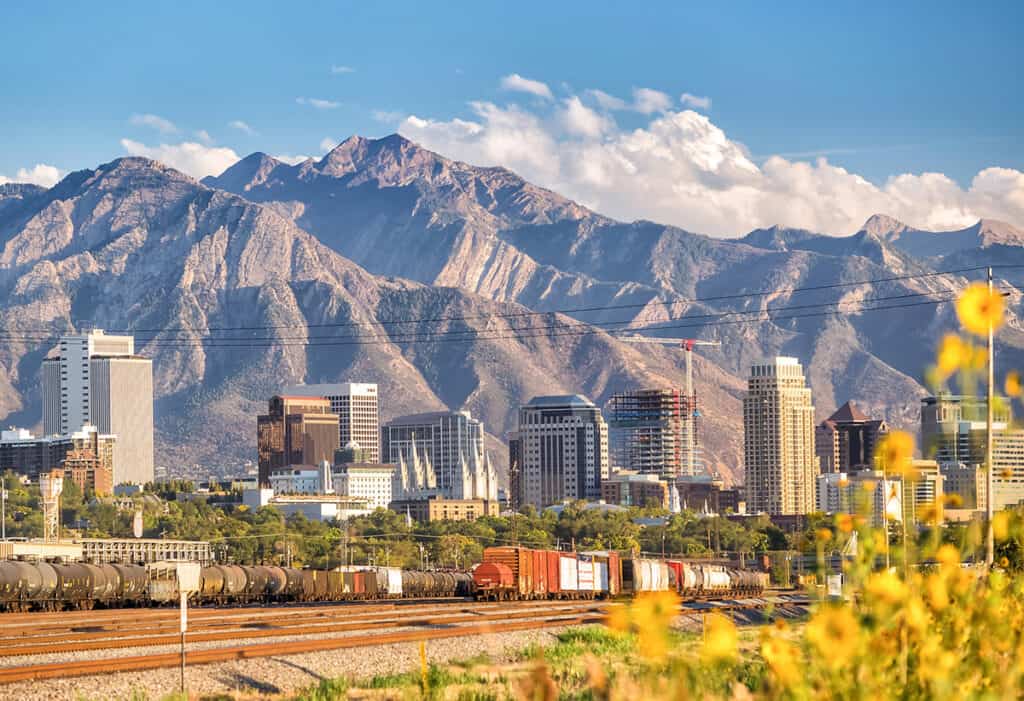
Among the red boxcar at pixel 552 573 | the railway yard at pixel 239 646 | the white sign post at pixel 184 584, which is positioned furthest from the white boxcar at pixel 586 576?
the white sign post at pixel 184 584

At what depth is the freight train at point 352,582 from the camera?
7931 centimetres

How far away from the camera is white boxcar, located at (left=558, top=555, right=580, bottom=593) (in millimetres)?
100500

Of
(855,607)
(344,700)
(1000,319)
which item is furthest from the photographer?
(344,700)

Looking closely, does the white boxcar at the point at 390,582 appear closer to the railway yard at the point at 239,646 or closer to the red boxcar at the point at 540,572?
the red boxcar at the point at 540,572

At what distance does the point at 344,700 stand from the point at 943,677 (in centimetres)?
2191

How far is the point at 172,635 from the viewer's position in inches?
1957

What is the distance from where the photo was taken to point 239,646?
44531mm

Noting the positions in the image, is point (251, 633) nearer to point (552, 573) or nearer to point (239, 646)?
point (239, 646)

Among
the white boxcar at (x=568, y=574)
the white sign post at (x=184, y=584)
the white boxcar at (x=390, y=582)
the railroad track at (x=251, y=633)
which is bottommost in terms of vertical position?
the white boxcar at (x=390, y=582)

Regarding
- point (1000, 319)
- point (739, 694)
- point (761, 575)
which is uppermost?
point (1000, 319)

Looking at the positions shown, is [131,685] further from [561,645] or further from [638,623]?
[638,623]

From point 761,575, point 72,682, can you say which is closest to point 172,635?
point 72,682

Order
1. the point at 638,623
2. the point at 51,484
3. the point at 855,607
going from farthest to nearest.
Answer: the point at 51,484 < the point at 855,607 < the point at 638,623

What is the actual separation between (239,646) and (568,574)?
5839cm
